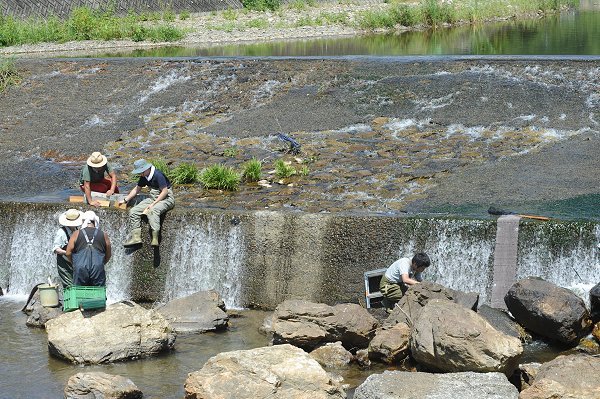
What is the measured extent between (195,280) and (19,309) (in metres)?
2.79

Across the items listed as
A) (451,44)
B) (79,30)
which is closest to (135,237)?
(451,44)

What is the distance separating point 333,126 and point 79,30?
22314 millimetres

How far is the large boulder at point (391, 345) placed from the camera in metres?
12.8

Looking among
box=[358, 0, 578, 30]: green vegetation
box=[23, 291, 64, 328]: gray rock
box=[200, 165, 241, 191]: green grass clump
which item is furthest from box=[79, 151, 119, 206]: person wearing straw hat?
box=[358, 0, 578, 30]: green vegetation

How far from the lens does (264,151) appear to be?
2083cm

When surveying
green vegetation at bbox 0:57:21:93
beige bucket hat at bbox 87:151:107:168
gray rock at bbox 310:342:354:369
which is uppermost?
green vegetation at bbox 0:57:21:93

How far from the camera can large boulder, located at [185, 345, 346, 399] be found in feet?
35.6

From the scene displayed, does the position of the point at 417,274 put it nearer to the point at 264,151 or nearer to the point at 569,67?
the point at 264,151

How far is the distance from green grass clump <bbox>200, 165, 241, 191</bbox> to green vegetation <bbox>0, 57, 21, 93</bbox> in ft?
33.9

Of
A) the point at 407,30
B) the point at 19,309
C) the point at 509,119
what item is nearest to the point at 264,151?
the point at 509,119

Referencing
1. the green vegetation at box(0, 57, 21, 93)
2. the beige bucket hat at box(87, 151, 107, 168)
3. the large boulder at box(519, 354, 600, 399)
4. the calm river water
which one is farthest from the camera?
the calm river water

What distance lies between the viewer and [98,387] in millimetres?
11438

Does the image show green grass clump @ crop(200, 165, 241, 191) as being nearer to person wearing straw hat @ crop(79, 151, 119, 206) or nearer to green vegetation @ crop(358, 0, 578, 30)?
person wearing straw hat @ crop(79, 151, 119, 206)

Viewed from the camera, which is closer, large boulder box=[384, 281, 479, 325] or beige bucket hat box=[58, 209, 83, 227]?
large boulder box=[384, 281, 479, 325]
